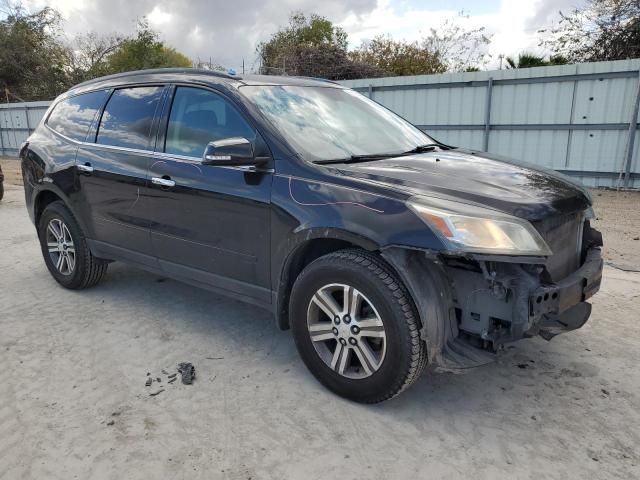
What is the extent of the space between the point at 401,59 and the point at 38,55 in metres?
22.2

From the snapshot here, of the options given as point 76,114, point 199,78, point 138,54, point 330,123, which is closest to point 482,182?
point 330,123

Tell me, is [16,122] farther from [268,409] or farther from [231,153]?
[268,409]

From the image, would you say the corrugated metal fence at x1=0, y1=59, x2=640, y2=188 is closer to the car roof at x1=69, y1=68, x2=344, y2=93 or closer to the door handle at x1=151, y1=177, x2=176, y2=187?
the car roof at x1=69, y1=68, x2=344, y2=93

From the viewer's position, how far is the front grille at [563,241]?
8.73 feet

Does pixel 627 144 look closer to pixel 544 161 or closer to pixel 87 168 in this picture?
pixel 544 161

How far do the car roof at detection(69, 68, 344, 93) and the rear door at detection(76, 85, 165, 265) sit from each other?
93 mm

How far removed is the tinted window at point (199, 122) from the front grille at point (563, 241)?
1.79 metres

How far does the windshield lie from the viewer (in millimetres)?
3195

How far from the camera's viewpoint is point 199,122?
351cm

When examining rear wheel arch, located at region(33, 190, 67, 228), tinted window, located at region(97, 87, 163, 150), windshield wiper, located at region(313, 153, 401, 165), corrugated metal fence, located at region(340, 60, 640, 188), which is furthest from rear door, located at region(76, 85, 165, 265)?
corrugated metal fence, located at region(340, 60, 640, 188)

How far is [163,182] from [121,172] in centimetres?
54

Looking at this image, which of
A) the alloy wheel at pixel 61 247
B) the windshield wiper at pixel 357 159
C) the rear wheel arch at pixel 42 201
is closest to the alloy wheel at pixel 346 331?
the windshield wiper at pixel 357 159

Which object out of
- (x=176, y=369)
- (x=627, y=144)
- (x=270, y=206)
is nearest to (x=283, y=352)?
(x=176, y=369)

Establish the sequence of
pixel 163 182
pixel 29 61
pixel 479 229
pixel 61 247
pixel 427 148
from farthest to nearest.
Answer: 1. pixel 29 61
2. pixel 61 247
3. pixel 427 148
4. pixel 163 182
5. pixel 479 229
